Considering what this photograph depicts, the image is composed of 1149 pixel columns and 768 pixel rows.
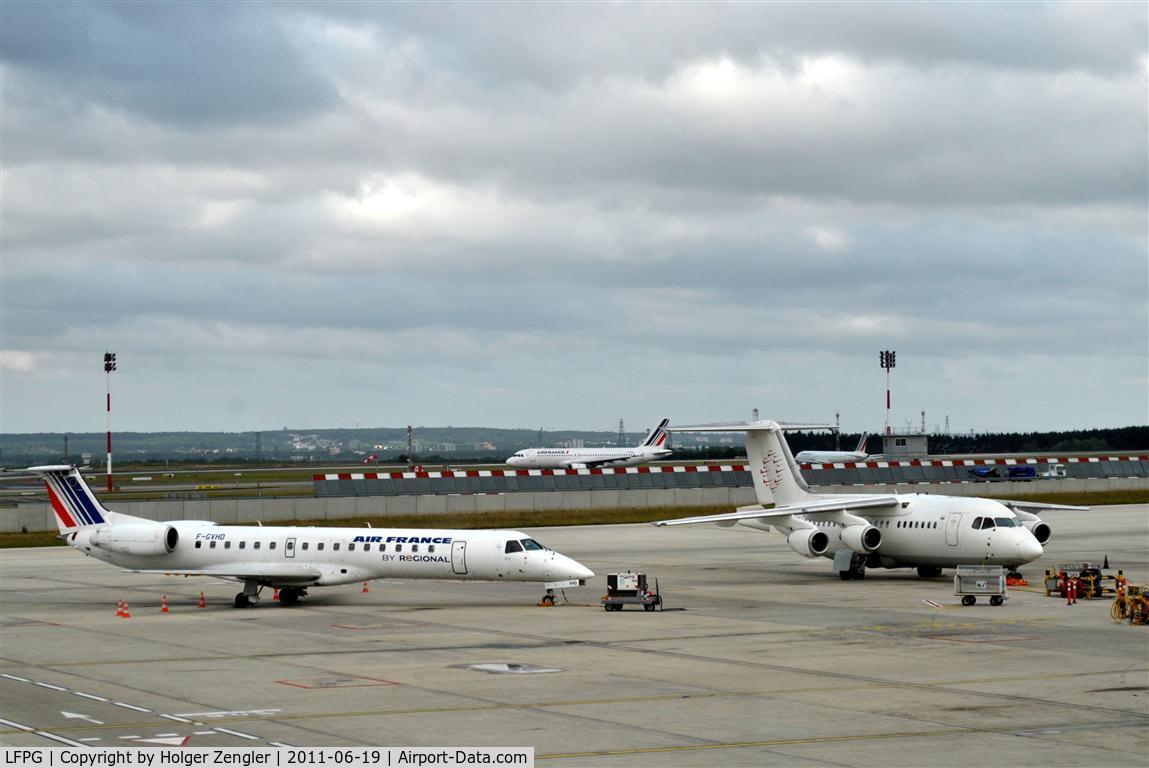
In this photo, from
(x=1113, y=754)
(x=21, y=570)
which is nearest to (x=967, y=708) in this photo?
(x=1113, y=754)

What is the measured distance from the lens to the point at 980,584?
42781 millimetres

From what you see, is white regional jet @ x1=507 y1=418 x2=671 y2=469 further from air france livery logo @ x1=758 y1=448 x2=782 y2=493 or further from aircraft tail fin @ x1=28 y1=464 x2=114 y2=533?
aircraft tail fin @ x1=28 y1=464 x2=114 y2=533

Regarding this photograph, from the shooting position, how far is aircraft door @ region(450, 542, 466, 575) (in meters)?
43.8

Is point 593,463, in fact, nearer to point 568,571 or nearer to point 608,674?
point 568,571

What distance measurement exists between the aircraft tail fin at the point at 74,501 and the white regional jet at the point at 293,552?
34 millimetres

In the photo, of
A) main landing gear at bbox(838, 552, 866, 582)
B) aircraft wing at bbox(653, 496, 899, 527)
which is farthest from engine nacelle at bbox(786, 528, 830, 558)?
main landing gear at bbox(838, 552, 866, 582)

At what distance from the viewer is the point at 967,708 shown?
25109mm

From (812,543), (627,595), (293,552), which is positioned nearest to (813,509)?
(812,543)

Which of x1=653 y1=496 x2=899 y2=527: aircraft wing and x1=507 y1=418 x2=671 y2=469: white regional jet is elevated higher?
x1=507 y1=418 x2=671 y2=469: white regional jet

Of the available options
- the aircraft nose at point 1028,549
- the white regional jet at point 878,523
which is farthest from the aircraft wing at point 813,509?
the aircraft nose at point 1028,549

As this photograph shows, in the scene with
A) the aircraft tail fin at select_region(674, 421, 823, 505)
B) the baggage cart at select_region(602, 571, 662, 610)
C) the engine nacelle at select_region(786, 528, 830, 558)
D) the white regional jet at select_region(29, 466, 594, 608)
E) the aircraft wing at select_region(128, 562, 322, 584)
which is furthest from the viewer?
the aircraft tail fin at select_region(674, 421, 823, 505)

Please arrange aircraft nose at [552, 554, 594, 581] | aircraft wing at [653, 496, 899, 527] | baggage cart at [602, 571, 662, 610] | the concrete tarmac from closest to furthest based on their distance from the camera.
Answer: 1. the concrete tarmac
2. baggage cart at [602, 571, 662, 610]
3. aircraft nose at [552, 554, 594, 581]
4. aircraft wing at [653, 496, 899, 527]

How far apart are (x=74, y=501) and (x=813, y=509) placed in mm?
25609

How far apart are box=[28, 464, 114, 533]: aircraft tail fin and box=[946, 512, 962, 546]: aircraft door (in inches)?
1123
